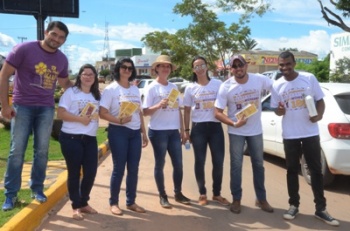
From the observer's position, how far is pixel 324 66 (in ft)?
112

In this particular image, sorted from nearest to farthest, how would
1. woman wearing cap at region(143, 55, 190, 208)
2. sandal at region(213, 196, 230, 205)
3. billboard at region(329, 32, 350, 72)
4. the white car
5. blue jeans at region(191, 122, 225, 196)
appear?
woman wearing cap at region(143, 55, 190, 208)
blue jeans at region(191, 122, 225, 196)
sandal at region(213, 196, 230, 205)
the white car
billboard at region(329, 32, 350, 72)

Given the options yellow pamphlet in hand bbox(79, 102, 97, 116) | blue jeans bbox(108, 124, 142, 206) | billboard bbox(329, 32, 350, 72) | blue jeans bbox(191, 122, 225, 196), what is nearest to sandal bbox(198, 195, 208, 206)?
blue jeans bbox(191, 122, 225, 196)

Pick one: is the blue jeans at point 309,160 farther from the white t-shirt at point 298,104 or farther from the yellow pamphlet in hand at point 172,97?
the yellow pamphlet in hand at point 172,97

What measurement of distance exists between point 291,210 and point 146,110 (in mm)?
2009

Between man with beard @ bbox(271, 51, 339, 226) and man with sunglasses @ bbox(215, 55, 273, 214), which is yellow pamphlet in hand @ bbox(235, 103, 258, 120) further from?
man with beard @ bbox(271, 51, 339, 226)

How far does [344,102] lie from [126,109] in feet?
10.3

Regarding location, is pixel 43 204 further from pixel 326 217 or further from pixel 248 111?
pixel 326 217

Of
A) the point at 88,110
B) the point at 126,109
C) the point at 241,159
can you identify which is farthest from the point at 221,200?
the point at 88,110

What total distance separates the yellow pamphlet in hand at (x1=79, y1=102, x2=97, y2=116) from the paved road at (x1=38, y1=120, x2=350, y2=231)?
120 cm

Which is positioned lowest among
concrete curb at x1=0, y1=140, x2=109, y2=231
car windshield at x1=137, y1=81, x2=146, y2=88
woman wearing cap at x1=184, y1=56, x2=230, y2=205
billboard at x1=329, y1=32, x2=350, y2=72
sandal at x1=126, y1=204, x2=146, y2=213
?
sandal at x1=126, y1=204, x2=146, y2=213

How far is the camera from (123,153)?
4.82 meters

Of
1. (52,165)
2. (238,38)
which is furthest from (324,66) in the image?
(52,165)

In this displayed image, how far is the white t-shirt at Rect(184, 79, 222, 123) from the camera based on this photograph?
5.11 m

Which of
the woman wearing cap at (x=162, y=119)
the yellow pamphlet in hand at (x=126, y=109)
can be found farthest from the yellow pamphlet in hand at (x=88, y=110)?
the woman wearing cap at (x=162, y=119)
